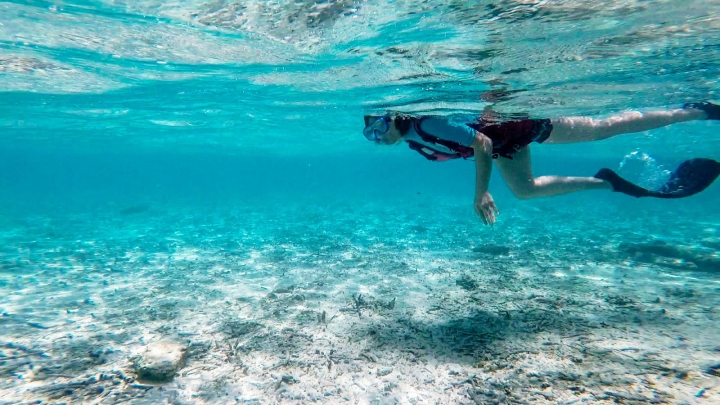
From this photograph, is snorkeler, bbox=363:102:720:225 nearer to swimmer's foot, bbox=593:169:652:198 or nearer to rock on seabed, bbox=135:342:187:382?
swimmer's foot, bbox=593:169:652:198

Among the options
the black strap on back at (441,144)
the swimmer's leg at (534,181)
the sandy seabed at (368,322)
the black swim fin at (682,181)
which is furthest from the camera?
the swimmer's leg at (534,181)

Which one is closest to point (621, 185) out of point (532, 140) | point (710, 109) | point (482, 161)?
point (532, 140)

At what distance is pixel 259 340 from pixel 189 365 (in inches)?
45.3

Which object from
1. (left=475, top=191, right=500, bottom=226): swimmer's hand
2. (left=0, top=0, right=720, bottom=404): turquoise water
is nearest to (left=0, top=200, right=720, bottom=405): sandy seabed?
(left=0, top=0, right=720, bottom=404): turquoise water

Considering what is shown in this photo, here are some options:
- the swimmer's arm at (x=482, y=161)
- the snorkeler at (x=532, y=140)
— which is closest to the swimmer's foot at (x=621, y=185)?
the snorkeler at (x=532, y=140)

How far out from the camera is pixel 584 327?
6.43 meters

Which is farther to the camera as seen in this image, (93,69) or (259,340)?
(93,69)

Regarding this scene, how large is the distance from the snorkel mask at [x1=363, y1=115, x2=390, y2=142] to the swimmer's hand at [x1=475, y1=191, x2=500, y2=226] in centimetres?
187

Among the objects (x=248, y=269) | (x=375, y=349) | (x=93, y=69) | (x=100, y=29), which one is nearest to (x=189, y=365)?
(x=375, y=349)

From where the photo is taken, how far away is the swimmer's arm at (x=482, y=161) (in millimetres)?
5180

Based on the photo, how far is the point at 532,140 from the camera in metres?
7.23

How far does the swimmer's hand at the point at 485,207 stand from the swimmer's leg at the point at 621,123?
359 cm

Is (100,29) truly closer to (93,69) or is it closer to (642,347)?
(93,69)

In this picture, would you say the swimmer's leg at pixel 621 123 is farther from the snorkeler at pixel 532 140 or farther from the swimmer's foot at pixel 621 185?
the swimmer's foot at pixel 621 185
